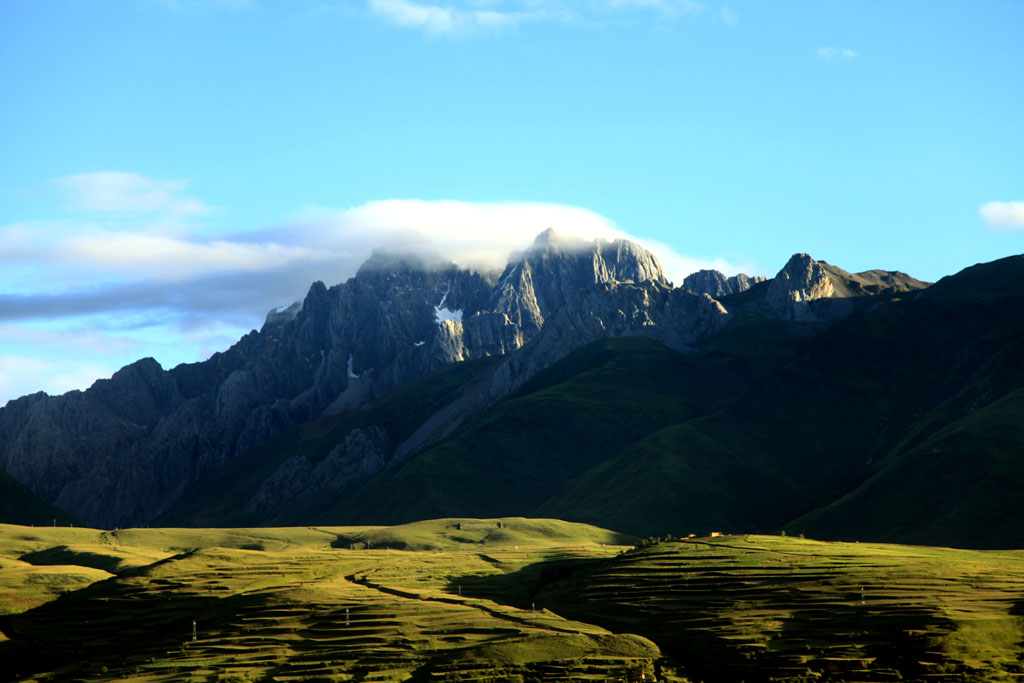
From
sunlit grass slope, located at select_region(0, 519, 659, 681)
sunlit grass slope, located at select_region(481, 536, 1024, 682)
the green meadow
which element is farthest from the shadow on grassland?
sunlit grass slope, located at select_region(481, 536, 1024, 682)

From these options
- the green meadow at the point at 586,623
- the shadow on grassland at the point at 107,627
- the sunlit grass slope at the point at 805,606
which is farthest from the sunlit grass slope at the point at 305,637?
the sunlit grass slope at the point at 805,606

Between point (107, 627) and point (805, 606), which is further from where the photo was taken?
point (107, 627)

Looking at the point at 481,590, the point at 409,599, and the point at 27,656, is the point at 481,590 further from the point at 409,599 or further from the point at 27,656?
the point at 27,656

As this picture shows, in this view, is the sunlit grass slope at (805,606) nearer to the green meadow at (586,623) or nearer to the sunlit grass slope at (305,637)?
the green meadow at (586,623)

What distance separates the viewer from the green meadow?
136875 mm

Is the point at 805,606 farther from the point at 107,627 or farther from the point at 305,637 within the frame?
the point at 107,627

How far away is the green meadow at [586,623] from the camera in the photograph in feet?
449

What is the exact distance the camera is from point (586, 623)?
162 m

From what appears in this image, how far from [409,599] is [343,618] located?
46.2 feet

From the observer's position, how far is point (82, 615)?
186m

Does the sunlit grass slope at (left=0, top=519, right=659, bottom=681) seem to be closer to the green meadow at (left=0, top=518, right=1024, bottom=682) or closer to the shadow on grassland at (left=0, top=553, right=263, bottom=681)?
the shadow on grassland at (left=0, top=553, right=263, bottom=681)

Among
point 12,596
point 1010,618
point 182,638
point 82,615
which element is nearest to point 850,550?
point 1010,618

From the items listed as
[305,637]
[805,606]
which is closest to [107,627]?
[305,637]

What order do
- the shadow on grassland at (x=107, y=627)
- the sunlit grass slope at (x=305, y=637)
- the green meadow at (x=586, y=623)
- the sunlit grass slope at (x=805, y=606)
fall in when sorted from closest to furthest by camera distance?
the sunlit grass slope at (x=805, y=606) < the green meadow at (x=586, y=623) < the sunlit grass slope at (x=305, y=637) < the shadow on grassland at (x=107, y=627)
